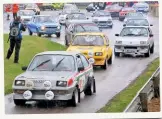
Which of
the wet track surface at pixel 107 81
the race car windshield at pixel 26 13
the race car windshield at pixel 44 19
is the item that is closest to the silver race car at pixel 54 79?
the wet track surface at pixel 107 81

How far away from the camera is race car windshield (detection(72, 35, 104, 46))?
2085 centimetres

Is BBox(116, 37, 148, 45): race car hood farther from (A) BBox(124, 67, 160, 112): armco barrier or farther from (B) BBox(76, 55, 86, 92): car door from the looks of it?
(B) BBox(76, 55, 86, 92): car door

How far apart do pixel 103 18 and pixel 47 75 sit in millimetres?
2799

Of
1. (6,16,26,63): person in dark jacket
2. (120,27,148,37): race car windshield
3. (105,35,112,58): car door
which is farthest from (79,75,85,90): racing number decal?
(120,27,148,37): race car windshield

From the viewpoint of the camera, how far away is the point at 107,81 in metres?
19.2

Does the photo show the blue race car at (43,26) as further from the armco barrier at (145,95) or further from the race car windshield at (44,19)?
the armco barrier at (145,95)

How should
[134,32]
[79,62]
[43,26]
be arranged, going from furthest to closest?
1. [43,26]
2. [134,32]
3. [79,62]

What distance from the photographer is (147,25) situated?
20797 mm

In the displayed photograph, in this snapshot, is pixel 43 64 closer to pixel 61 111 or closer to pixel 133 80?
pixel 61 111

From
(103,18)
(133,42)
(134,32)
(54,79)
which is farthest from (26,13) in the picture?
(133,42)

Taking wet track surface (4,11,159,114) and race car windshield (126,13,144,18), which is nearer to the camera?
wet track surface (4,11,159,114)

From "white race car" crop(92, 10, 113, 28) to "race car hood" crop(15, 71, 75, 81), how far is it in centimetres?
178

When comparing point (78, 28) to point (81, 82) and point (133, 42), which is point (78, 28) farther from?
point (81, 82)

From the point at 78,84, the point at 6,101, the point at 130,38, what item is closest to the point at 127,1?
the point at 78,84
